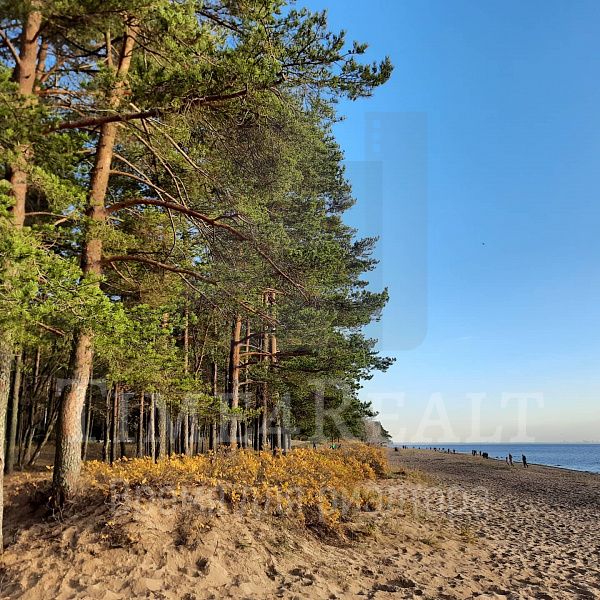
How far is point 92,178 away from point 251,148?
10.0ft

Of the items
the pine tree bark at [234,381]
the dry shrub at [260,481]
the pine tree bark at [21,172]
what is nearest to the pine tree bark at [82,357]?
the dry shrub at [260,481]

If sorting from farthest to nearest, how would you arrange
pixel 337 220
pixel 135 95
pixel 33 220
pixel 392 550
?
pixel 337 220 < pixel 33 220 < pixel 392 550 < pixel 135 95

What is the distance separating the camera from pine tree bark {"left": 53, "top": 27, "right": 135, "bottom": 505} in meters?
6.61

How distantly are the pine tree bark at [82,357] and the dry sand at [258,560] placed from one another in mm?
640

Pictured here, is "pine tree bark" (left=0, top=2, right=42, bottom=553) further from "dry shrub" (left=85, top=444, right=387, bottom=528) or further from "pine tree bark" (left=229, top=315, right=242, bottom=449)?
"pine tree bark" (left=229, top=315, right=242, bottom=449)

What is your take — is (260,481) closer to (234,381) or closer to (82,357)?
(82,357)

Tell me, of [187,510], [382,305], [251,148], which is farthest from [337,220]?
[187,510]

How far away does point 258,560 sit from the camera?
18.1ft

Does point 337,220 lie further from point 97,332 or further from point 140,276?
point 97,332

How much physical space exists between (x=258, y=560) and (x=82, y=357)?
4.39 m

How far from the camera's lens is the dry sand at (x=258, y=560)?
4789mm

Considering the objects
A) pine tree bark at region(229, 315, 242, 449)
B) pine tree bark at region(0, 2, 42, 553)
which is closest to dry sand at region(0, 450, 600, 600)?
pine tree bark at region(0, 2, 42, 553)

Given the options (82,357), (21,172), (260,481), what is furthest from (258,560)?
(21,172)

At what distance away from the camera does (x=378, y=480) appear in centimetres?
1453
